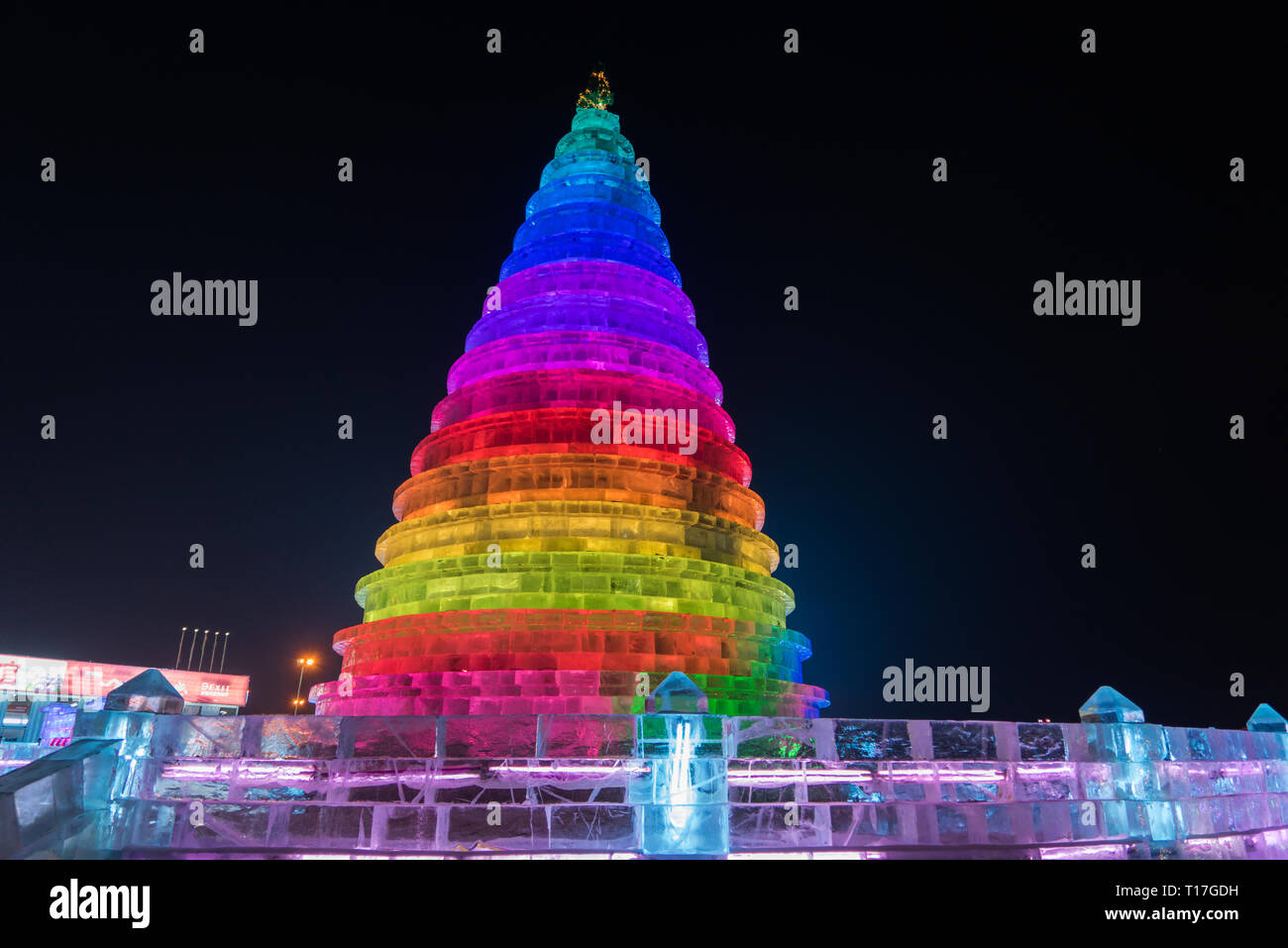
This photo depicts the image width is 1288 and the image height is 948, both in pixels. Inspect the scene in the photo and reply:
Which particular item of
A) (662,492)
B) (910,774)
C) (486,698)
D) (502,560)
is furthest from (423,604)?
(910,774)

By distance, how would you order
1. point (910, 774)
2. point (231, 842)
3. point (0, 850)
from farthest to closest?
point (910, 774) < point (231, 842) < point (0, 850)

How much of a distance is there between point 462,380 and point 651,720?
41.5ft

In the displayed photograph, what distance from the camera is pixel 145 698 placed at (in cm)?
900

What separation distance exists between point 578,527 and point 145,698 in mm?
7901

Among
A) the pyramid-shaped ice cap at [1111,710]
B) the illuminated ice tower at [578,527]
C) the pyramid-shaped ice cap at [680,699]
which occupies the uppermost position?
the illuminated ice tower at [578,527]

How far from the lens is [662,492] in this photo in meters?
15.9

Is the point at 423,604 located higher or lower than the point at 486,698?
higher

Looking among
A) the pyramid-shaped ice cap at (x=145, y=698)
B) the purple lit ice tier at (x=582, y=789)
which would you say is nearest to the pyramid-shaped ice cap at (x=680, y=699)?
the purple lit ice tier at (x=582, y=789)

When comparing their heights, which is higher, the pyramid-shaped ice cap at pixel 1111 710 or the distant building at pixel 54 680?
the pyramid-shaped ice cap at pixel 1111 710

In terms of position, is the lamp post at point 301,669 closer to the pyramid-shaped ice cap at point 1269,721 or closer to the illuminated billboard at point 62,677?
the illuminated billboard at point 62,677

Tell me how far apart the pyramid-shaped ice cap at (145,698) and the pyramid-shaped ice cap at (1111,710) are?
462 inches

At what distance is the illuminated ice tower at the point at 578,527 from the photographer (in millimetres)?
13773

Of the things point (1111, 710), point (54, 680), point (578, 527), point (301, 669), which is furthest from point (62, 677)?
point (1111, 710)
